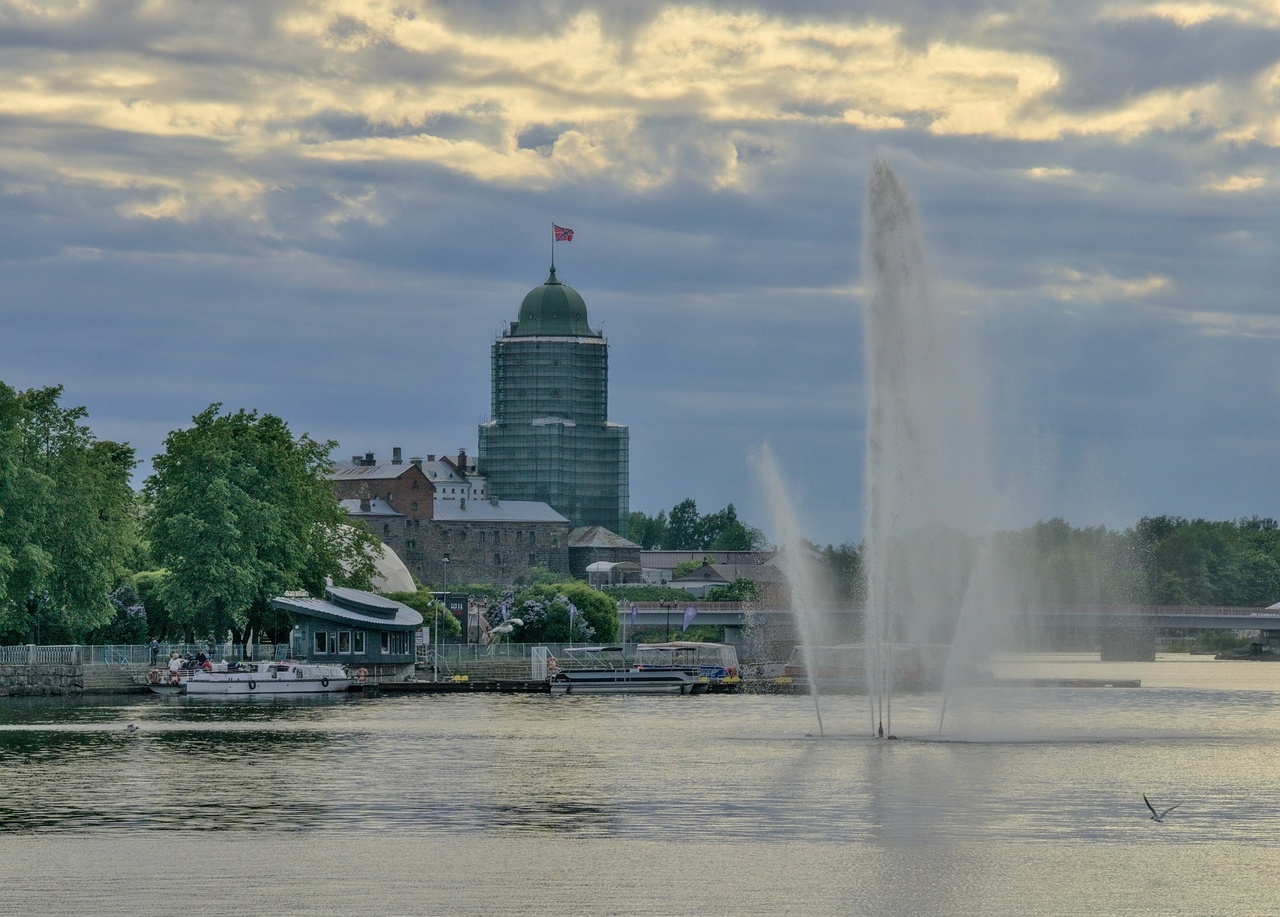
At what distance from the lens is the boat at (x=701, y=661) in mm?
113119

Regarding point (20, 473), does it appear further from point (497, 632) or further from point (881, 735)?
point (497, 632)

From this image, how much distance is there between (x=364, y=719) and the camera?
257 ft

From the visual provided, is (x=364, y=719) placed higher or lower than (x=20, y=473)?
lower

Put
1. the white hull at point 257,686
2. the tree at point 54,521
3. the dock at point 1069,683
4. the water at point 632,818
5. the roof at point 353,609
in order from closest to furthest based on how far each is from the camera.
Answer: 1. the water at point 632,818
2. the tree at point 54,521
3. the white hull at point 257,686
4. the roof at point 353,609
5. the dock at point 1069,683

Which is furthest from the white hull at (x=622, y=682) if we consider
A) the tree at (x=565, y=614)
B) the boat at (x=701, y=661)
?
the tree at (x=565, y=614)

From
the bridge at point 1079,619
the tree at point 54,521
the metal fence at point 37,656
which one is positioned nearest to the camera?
the tree at point 54,521

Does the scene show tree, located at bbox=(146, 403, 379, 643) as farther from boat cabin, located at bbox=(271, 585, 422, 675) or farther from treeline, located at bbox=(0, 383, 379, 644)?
boat cabin, located at bbox=(271, 585, 422, 675)

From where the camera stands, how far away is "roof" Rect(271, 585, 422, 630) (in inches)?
4377

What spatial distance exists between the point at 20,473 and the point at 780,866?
2536 inches

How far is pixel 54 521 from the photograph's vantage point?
9225 centimetres

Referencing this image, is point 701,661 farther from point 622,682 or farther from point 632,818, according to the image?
point 632,818

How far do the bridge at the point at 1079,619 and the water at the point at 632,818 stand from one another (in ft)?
281

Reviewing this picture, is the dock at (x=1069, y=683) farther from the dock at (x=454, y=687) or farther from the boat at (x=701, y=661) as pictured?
the dock at (x=454, y=687)

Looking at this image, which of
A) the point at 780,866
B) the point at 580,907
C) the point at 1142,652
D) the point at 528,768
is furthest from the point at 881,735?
the point at 1142,652
